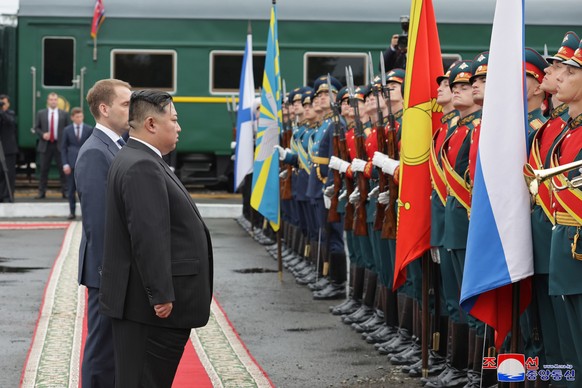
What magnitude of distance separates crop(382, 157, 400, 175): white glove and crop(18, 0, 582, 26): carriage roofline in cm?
1292

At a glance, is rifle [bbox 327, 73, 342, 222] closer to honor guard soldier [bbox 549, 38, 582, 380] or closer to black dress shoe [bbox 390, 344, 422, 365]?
black dress shoe [bbox 390, 344, 422, 365]

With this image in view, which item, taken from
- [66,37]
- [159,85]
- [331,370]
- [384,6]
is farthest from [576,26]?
[331,370]

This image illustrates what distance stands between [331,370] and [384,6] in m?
14.1

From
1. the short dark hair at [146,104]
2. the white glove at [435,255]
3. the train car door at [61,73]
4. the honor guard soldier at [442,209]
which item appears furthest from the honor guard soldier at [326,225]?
the train car door at [61,73]

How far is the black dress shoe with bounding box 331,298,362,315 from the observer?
31.4ft

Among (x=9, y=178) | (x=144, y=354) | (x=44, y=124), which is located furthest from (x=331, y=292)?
(x=44, y=124)

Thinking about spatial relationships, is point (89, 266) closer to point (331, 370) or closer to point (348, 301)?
point (331, 370)

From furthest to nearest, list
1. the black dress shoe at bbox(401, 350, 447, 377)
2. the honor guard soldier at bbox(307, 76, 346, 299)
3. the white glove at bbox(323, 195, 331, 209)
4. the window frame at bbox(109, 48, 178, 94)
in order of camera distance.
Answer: the window frame at bbox(109, 48, 178, 94), the honor guard soldier at bbox(307, 76, 346, 299), the white glove at bbox(323, 195, 331, 209), the black dress shoe at bbox(401, 350, 447, 377)

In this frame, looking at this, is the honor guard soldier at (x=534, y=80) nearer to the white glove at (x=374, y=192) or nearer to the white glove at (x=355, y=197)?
the white glove at (x=374, y=192)

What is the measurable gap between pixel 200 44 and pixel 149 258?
629 inches

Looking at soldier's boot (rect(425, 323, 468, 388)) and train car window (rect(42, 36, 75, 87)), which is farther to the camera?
train car window (rect(42, 36, 75, 87))

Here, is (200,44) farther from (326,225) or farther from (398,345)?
(398,345)

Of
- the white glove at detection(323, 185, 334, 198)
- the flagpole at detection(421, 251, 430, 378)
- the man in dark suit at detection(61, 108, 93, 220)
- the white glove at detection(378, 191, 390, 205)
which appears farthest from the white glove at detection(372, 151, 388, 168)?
the man in dark suit at detection(61, 108, 93, 220)

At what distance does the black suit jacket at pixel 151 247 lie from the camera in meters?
4.82
